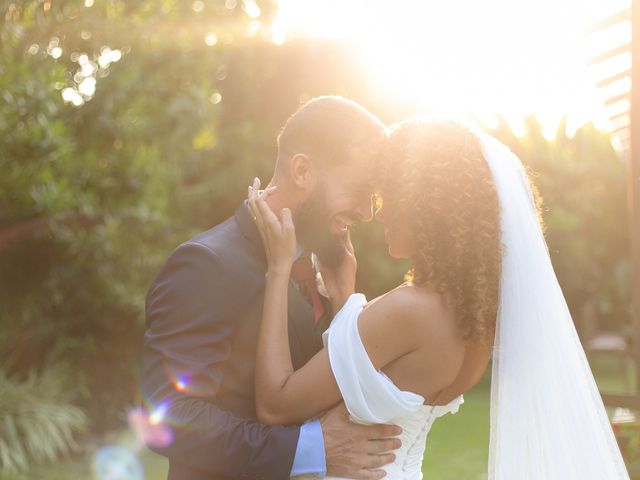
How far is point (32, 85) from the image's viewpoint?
8.26 meters

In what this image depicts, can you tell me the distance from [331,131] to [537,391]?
1.13 metres

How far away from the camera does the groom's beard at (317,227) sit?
2.89 meters

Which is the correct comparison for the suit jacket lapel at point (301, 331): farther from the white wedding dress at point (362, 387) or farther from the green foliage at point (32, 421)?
the green foliage at point (32, 421)

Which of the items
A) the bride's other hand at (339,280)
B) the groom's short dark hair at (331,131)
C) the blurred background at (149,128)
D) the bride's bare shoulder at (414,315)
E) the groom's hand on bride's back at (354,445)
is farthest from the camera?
the blurred background at (149,128)

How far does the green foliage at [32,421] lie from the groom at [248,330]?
7063 mm

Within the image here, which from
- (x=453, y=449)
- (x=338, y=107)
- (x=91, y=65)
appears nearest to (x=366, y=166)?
(x=338, y=107)

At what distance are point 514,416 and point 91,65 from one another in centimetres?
830

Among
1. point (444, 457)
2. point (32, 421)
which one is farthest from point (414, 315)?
point (444, 457)

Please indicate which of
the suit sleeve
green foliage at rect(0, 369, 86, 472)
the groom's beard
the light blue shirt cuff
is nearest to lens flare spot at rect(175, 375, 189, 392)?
the suit sleeve

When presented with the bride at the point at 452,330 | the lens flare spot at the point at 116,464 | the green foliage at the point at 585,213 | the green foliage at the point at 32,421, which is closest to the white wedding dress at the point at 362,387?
the bride at the point at 452,330

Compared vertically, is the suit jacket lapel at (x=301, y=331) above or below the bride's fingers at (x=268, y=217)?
below

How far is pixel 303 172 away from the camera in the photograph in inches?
114

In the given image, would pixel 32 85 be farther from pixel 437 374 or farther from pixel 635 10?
pixel 437 374

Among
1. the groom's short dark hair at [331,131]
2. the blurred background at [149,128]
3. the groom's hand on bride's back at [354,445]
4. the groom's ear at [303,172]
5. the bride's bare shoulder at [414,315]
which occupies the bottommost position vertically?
the groom's hand on bride's back at [354,445]
